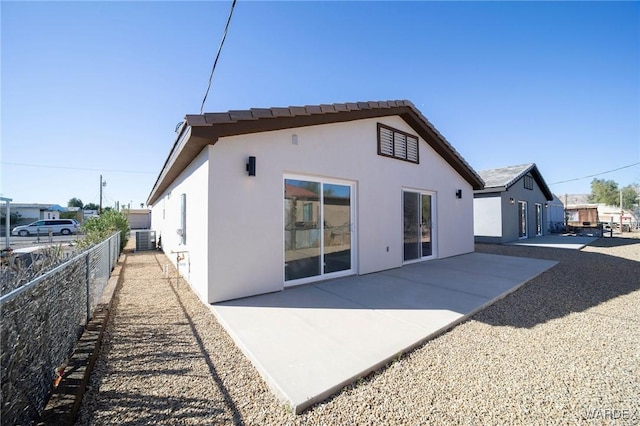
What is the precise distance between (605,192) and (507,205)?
153ft

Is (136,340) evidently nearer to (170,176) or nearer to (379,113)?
(170,176)

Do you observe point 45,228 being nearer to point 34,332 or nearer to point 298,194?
point 298,194

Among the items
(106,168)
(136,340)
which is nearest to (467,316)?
(136,340)

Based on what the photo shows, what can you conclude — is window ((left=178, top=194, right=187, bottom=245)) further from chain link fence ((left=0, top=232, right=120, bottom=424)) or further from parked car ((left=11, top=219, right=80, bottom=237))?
parked car ((left=11, top=219, right=80, bottom=237))

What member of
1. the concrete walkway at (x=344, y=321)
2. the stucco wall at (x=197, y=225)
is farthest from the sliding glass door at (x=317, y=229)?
the stucco wall at (x=197, y=225)

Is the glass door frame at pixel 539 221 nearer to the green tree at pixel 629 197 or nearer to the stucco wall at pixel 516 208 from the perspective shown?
the stucco wall at pixel 516 208

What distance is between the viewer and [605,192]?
43.9 metres

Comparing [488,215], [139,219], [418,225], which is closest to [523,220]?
[488,215]

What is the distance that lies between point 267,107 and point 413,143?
560cm

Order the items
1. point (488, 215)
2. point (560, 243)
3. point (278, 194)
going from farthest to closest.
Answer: point (488, 215)
point (560, 243)
point (278, 194)

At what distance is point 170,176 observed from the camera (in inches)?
331

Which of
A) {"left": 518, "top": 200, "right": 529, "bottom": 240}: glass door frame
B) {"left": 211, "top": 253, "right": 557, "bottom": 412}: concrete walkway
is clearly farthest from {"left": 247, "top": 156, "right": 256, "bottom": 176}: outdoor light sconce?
{"left": 518, "top": 200, "right": 529, "bottom": 240}: glass door frame

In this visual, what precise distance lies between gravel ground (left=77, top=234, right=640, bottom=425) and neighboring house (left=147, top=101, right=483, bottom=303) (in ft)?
4.41

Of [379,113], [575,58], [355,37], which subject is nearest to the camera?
[379,113]
